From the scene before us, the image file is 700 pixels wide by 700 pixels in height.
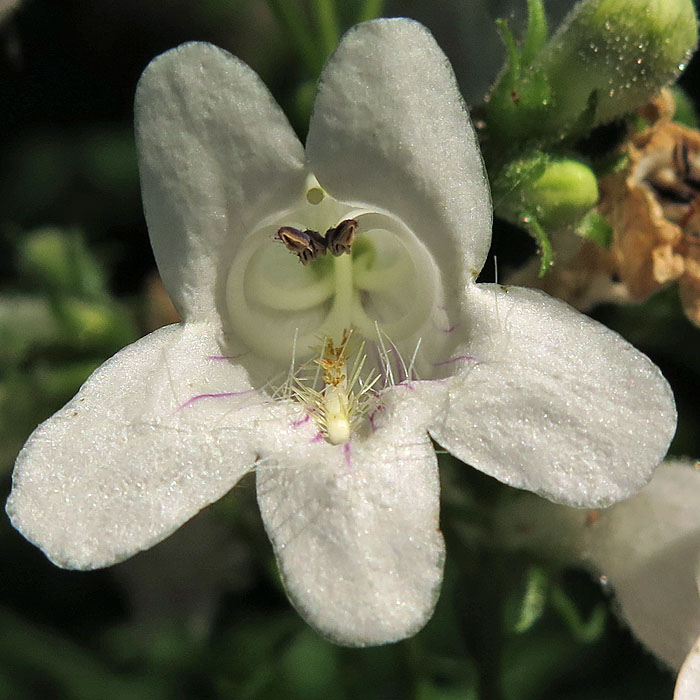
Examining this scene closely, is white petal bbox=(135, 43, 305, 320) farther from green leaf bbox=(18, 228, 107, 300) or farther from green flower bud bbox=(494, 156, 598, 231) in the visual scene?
green leaf bbox=(18, 228, 107, 300)

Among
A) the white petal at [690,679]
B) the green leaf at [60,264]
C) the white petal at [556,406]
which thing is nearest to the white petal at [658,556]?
the white petal at [690,679]

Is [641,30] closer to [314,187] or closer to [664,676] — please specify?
[314,187]

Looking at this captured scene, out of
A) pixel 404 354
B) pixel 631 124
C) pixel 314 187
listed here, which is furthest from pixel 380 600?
pixel 631 124

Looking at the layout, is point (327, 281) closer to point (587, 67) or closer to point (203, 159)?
point (203, 159)

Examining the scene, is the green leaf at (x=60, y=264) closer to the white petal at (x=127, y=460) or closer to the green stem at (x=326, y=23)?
the green stem at (x=326, y=23)

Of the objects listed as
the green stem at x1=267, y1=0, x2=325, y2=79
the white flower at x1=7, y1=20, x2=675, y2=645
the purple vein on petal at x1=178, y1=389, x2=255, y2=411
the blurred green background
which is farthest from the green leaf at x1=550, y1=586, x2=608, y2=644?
the green stem at x1=267, y1=0, x2=325, y2=79

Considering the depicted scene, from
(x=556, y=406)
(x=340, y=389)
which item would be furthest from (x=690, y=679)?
(x=340, y=389)

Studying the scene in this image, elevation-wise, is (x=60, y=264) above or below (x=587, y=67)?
below
